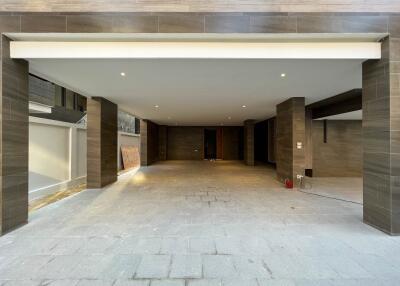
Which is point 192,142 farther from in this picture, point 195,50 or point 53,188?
point 195,50

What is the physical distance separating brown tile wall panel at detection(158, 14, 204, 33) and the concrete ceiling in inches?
18.2

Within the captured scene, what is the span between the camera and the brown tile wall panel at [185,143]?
16859 millimetres

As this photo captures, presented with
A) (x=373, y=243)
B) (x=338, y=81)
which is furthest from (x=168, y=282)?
(x=338, y=81)

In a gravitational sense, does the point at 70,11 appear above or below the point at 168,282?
above

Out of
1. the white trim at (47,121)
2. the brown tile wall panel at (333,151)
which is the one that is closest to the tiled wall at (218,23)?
the white trim at (47,121)

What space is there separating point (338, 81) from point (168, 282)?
5.06m

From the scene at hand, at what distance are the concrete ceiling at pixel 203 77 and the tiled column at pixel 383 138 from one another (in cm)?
47

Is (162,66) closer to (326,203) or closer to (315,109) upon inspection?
(326,203)

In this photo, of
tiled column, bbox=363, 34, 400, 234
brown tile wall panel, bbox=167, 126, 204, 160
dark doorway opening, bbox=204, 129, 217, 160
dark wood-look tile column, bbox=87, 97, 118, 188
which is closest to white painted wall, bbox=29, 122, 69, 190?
dark wood-look tile column, bbox=87, 97, 118, 188

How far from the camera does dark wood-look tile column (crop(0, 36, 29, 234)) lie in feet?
10.3

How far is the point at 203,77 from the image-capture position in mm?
4402

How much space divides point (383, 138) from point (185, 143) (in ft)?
46.9

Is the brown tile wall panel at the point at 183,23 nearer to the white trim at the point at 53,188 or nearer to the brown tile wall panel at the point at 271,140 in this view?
the white trim at the point at 53,188

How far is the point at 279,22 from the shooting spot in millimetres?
3180
